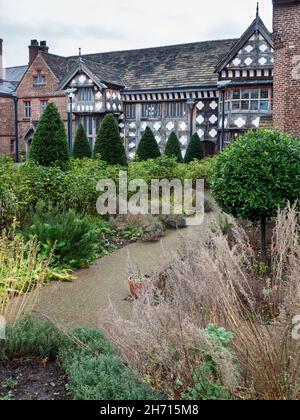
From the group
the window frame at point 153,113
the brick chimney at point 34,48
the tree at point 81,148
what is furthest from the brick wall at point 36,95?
the tree at point 81,148

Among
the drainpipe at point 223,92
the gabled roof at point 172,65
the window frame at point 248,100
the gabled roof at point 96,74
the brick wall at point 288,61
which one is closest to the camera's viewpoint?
the brick wall at point 288,61

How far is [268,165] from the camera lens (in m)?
7.25

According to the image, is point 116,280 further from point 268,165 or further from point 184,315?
point 184,315

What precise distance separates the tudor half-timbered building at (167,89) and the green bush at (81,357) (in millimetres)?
20361

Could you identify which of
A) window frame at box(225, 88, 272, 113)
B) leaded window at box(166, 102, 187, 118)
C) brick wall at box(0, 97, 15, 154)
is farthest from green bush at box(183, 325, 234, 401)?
brick wall at box(0, 97, 15, 154)

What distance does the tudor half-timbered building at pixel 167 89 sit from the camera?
23422mm

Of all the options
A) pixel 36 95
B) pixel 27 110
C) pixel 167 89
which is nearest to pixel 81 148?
pixel 167 89

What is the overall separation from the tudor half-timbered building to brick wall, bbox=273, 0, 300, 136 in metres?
10.4

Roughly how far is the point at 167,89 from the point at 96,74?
161 inches

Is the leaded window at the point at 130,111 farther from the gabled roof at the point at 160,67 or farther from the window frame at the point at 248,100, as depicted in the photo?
the window frame at the point at 248,100

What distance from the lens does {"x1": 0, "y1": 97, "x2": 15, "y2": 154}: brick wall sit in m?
31.5

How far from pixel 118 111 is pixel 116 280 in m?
22.3

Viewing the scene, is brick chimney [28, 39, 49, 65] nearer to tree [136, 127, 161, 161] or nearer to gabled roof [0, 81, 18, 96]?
gabled roof [0, 81, 18, 96]

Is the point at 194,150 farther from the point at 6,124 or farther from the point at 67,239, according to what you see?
the point at 67,239
